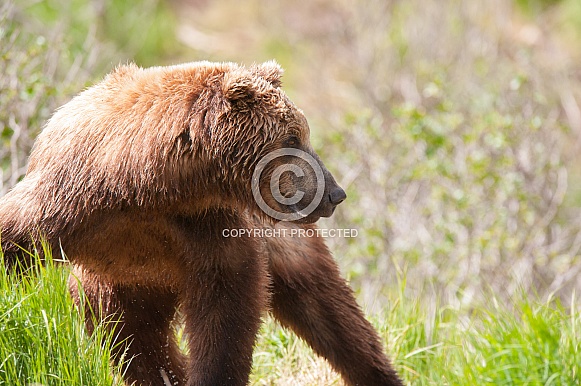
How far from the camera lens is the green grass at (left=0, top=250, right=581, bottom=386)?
141 inches

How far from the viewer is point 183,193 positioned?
386 cm

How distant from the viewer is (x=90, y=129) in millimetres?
3912

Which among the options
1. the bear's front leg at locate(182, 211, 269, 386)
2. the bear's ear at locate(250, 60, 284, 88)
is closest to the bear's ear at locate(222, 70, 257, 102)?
the bear's ear at locate(250, 60, 284, 88)

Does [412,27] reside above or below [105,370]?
above

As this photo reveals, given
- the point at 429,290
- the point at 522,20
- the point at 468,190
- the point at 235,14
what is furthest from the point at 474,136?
the point at 235,14

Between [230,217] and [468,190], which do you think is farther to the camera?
[468,190]

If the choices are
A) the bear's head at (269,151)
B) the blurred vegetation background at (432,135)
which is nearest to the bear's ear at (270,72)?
the bear's head at (269,151)

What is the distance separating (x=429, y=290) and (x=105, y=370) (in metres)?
6.11

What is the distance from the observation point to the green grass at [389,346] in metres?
3.58

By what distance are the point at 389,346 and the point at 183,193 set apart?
78.8 inches

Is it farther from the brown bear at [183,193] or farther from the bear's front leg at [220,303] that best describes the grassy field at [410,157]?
the bear's front leg at [220,303]

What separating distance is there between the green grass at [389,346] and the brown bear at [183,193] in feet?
0.73

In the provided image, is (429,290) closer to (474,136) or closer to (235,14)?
(474,136)

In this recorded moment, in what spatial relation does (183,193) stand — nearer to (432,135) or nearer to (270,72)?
(270,72)
